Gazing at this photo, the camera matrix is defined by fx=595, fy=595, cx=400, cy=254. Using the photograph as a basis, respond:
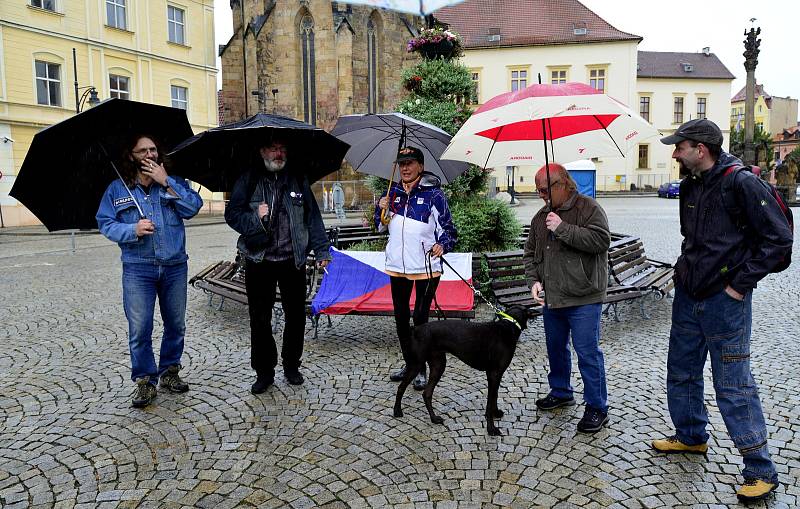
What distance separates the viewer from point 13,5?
24641mm

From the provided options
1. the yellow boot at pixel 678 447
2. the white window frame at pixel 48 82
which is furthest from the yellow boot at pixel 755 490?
the white window frame at pixel 48 82

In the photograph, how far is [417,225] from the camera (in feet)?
15.7

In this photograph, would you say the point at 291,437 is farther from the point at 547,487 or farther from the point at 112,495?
the point at 547,487

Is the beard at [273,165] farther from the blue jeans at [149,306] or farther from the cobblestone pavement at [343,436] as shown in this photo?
the cobblestone pavement at [343,436]

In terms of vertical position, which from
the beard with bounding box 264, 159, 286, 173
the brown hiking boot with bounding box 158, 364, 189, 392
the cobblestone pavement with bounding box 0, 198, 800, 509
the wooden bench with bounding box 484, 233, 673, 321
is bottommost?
the cobblestone pavement with bounding box 0, 198, 800, 509

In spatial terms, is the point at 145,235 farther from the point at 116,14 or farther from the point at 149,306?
the point at 116,14

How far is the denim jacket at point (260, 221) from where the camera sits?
466cm

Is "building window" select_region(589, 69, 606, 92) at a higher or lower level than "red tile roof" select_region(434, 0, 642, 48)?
lower

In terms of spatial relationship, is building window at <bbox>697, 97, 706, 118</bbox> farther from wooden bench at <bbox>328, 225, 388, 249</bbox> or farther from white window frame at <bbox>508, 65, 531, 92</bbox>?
wooden bench at <bbox>328, 225, 388, 249</bbox>

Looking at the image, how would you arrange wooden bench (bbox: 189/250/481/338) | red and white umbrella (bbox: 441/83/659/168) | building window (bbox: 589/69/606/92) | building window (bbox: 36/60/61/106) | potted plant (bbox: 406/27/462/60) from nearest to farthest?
red and white umbrella (bbox: 441/83/659/168)
wooden bench (bbox: 189/250/481/338)
potted plant (bbox: 406/27/462/60)
building window (bbox: 36/60/61/106)
building window (bbox: 589/69/606/92)

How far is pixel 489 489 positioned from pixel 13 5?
96.3 feet

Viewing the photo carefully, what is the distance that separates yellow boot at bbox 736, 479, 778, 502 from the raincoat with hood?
2.54m

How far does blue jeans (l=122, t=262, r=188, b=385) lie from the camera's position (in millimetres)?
4586

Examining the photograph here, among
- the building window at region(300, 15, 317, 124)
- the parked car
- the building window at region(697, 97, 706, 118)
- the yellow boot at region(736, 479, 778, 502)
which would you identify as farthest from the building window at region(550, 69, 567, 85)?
the yellow boot at region(736, 479, 778, 502)
